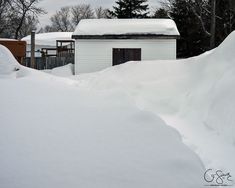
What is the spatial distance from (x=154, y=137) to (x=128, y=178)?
5.24ft

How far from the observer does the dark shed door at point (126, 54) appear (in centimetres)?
2123

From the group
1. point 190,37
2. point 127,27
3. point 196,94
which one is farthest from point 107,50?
point 196,94

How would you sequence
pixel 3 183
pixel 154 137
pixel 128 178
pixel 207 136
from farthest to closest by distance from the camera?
pixel 207 136
pixel 154 137
pixel 128 178
pixel 3 183

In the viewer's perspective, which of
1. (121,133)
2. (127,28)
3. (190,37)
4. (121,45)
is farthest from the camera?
(190,37)

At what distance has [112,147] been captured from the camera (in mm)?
5039

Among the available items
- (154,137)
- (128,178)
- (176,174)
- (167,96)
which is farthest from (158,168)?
(167,96)

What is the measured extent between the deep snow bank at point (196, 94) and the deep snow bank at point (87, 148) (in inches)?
19.7

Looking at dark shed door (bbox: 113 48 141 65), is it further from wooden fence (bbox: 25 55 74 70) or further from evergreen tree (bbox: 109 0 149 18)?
evergreen tree (bbox: 109 0 149 18)

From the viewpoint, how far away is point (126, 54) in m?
21.3

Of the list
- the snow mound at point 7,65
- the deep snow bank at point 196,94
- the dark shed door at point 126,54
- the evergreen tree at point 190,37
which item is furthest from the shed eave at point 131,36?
the evergreen tree at point 190,37

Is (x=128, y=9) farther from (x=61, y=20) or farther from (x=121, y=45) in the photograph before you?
(x=61, y=20)

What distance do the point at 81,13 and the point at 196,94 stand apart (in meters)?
86.7

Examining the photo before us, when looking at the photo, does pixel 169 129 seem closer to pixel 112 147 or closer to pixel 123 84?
pixel 112 147

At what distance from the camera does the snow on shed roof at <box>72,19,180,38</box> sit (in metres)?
21.0
